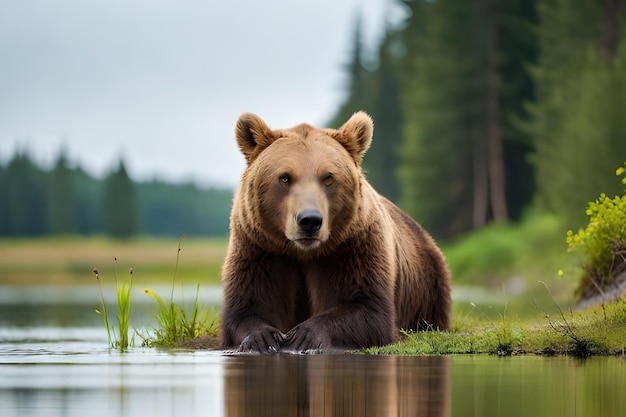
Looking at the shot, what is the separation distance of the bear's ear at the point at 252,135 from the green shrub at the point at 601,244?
3303mm

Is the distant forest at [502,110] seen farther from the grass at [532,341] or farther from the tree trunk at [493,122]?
the grass at [532,341]

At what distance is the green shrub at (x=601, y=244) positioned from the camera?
39.7 feet

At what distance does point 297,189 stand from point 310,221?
41 centimetres

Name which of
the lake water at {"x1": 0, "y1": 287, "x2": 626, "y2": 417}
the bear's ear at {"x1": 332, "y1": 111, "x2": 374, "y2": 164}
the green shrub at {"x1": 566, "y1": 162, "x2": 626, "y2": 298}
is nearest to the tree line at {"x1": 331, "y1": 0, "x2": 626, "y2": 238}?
the green shrub at {"x1": 566, "y1": 162, "x2": 626, "y2": 298}

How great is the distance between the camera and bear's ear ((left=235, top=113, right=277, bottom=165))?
10.9m

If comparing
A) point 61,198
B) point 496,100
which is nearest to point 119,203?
point 61,198

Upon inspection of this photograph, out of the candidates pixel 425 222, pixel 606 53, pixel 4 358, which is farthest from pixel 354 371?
pixel 425 222

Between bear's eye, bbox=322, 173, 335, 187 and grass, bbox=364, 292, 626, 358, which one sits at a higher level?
bear's eye, bbox=322, 173, 335, 187

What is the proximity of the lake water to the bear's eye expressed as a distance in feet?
5.13

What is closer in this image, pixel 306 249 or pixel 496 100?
pixel 306 249

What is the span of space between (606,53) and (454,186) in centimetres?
1535

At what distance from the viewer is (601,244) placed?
47.9 feet

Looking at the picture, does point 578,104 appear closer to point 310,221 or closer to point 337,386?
point 310,221

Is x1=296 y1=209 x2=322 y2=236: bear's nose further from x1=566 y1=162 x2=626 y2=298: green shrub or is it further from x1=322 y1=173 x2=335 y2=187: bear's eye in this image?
x1=566 y1=162 x2=626 y2=298: green shrub
